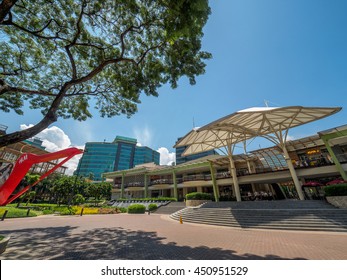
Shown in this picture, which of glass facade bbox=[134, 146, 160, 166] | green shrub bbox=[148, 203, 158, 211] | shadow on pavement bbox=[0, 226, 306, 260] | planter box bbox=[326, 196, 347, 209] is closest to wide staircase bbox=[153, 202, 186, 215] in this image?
A: green shrub bbox=[148, 203, 158, 211]

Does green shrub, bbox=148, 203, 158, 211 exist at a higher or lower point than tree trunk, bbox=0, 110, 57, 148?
lower

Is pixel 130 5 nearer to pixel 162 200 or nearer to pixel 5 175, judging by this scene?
pixel 5 175

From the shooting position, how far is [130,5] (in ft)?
20.7

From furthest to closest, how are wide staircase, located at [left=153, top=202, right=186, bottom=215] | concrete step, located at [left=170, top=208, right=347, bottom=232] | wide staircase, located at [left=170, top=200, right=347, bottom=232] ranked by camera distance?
wide staircase, located at [left=153, top=202, right=186, bottom=215] → wide staircase, located at [left=170, top=200, right=347, bottom=232] → concrete step, located at [left=170, top=208, right=347, bottom=232]

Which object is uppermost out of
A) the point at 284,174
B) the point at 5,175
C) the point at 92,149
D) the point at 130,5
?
the point at 92,149

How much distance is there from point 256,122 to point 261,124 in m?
0.73

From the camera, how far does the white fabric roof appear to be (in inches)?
590

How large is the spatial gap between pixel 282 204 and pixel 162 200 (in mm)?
19650

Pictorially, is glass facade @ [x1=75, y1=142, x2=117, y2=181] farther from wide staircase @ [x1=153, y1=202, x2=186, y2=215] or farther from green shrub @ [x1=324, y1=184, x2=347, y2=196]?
green shrub @ [x1=324, y1=184, x2=347, y2=196]

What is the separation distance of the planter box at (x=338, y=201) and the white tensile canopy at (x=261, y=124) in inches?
120

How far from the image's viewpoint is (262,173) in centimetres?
1892

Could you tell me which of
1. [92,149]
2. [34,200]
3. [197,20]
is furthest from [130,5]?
[92,149]

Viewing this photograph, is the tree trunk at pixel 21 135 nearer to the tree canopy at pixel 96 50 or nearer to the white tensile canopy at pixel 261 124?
the tree canopy at pixel 96 50

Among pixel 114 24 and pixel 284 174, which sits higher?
pixel 114 24
